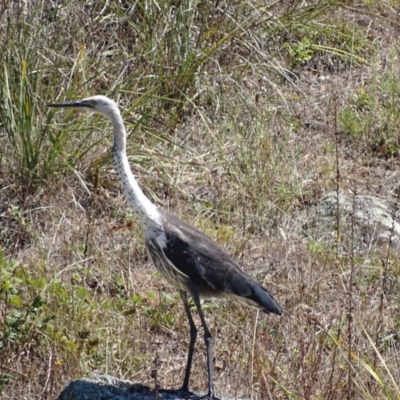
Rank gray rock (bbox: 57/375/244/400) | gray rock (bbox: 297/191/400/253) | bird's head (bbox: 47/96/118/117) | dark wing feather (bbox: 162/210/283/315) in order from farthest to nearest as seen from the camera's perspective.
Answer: gray rock (bbox: 297/191/400/253)
bird's head (bbox: 47/96/118/117)
dark wing feather (bbox: 162/210/283/315)
gray rock (bbox: 57/375/244/400)

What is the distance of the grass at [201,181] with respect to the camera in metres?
6.06

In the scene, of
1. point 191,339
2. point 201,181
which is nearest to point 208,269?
point 191,339

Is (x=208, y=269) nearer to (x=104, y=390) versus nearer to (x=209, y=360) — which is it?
(x=209, y=360)

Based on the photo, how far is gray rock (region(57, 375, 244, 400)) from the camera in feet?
16.1

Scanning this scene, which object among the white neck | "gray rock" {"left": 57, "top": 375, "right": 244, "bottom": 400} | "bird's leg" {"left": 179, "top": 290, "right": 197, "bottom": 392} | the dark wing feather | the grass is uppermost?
the white neck

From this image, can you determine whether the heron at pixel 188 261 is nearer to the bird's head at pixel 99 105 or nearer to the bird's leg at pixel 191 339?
the bird's leg at pixel 191 339

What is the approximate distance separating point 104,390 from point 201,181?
11.3ft

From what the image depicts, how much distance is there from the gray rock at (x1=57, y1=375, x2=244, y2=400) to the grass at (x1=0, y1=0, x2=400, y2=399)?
67 cm

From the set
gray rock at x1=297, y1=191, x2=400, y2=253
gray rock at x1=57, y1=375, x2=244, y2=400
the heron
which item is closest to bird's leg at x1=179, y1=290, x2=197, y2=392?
the heron

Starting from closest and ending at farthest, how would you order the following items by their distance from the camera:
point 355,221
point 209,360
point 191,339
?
point 209,360 < point 191,339 < point 355,221

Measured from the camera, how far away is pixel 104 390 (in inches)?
196

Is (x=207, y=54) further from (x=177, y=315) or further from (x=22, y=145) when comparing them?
(x=177, y=315)

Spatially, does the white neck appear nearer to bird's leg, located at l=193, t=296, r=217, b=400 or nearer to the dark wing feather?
the dark wing feather

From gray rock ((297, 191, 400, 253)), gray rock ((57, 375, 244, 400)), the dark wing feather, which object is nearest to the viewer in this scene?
gray rock ((57, 375, 244, 400))
